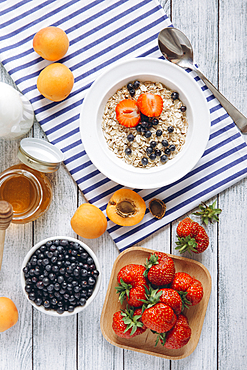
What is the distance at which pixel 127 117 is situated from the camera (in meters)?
1.03

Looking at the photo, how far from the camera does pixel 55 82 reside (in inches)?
39.2

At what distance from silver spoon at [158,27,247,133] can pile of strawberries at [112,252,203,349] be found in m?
0.56

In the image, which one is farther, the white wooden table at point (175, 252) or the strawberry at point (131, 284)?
the white wooden table at point (175, 252)

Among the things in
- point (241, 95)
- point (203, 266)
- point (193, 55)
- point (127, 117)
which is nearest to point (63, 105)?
point (127, 117)

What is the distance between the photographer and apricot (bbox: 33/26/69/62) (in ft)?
3.26

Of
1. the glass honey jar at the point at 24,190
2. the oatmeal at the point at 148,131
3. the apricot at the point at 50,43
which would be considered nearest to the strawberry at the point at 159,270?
the oatmeal at the point at 148,131

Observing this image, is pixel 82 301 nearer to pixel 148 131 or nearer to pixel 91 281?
pixel 91 281

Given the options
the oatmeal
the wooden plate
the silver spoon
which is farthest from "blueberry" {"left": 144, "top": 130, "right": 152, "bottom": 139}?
the wooden plate

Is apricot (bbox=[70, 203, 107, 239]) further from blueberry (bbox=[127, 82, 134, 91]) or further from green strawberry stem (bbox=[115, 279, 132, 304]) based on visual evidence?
blueberry (bbox=[127, 82, 134, 91])

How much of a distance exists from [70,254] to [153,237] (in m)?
0.31

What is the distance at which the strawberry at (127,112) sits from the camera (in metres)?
1.03

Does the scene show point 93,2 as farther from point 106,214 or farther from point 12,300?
point 12,300

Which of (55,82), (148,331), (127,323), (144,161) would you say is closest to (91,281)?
(127,323)

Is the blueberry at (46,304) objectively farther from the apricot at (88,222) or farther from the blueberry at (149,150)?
the blueberry at (149,150)
